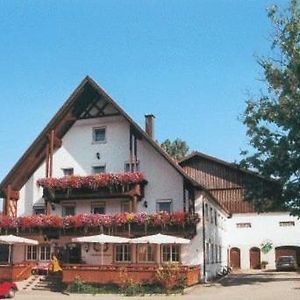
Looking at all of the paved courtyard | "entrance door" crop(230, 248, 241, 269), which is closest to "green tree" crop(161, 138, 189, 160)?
"entrance door" crop(230, 248, 241, 269)

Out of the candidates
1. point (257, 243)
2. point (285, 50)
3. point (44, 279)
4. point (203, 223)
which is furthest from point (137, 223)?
point (257, 243)

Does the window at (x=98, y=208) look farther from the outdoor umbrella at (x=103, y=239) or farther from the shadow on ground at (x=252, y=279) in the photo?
the shadow on ground at (x=252, y=279)

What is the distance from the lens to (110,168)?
1374 inches

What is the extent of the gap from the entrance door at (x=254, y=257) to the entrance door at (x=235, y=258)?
1.11 m

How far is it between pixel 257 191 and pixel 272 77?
6.61m

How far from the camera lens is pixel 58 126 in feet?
118

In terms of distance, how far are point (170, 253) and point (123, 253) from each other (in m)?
2.92

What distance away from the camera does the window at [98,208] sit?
34.1 meters

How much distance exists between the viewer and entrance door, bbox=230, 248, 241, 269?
49.7m

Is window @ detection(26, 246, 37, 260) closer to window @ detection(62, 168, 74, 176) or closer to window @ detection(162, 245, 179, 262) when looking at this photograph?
window @ detection(62, 168, 74, 176)

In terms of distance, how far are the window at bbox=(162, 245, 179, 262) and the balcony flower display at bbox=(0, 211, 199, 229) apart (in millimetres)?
1859

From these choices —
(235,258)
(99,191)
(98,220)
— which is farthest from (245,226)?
(98,220)

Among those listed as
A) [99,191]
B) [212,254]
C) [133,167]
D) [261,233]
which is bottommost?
[212,254]

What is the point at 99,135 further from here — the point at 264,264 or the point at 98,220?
the point at 264,264
